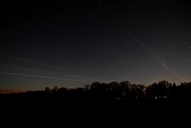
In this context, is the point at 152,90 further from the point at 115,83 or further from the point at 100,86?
the point at 100,86

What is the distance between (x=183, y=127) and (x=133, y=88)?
297ft

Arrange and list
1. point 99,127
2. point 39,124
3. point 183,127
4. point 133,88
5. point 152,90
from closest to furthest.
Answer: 1. point 183,127
2. point 99,127
3. point 39,124
4. point 152,90
5. point 133,88

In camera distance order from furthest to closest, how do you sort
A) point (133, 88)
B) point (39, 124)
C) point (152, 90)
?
1. point (133, 88)
2. point (152, 90)
3. point (39, 124)

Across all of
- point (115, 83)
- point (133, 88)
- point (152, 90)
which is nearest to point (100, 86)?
point (115, 83)

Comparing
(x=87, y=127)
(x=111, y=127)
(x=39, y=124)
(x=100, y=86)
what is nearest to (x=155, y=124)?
(x=111, y=127)

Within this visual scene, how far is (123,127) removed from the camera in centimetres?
727

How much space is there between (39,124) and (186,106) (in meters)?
13.3

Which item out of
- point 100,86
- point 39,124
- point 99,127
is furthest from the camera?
point 100,86

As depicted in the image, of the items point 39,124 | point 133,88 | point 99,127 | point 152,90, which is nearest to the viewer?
point 99,127

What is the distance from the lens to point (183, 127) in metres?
7.00

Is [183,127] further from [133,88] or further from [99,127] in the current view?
[133,88]

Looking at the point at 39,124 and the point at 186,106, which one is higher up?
the point at 186,106

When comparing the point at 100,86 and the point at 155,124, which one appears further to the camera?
the point at 100,86

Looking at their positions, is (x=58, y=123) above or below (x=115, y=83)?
below
